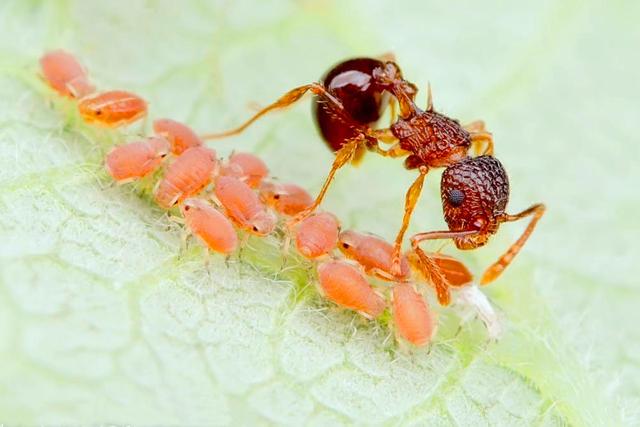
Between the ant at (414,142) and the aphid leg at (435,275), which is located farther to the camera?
the ant at (414,142)

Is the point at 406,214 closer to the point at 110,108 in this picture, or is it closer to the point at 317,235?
the point at 317,235

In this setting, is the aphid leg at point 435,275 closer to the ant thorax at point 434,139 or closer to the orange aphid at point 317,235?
the orange aphid at point 317,235

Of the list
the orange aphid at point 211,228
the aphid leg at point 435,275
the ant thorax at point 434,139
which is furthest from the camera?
the ant thorax at point 434,139

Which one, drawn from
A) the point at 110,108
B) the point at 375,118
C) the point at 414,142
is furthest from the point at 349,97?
the point at 110,108

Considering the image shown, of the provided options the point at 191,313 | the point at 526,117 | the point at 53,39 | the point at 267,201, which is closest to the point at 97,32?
the point at 53,39

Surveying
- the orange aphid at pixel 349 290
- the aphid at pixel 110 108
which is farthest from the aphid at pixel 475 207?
the aphid at pixel 110 108

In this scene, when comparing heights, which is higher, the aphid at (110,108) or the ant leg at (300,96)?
the ant leg at (300,96)

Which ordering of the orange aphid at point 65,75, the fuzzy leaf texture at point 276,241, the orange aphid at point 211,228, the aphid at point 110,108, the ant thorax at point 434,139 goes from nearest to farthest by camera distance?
1. the fuzzy leaf texture at point 276,241
2. the orange aphid at point 211,228
3. the aphid at point 110,108
4. the orange aphid at point 65,75
5. the ant thorax at point 434,139
